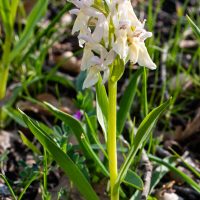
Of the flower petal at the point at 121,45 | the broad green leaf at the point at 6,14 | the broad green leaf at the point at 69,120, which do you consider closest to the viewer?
the flower petal at the point at 121,45

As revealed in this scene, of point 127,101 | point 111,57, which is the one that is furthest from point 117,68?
point 127,101

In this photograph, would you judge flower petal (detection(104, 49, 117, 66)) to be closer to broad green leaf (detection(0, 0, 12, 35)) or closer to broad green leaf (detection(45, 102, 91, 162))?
broad green leaf (detection(45, 102, 91, 162))

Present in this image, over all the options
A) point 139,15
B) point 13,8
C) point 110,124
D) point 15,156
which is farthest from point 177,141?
point 139,15

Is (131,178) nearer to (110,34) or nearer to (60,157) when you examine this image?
(60,157)

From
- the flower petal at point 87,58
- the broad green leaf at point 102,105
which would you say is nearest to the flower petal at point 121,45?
the flower petal at point 87,58

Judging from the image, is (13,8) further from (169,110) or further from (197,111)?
(197,111)

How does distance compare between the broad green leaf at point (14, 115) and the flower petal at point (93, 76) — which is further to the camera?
the broad green leaf at point (14, 115)

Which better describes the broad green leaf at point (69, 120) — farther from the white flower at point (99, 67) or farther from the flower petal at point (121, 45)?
the flower petal at point (121, 45)

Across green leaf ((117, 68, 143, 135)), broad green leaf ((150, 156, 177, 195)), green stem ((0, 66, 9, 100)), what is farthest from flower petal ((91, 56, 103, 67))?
green stem ((0, 66, 9, 100))
